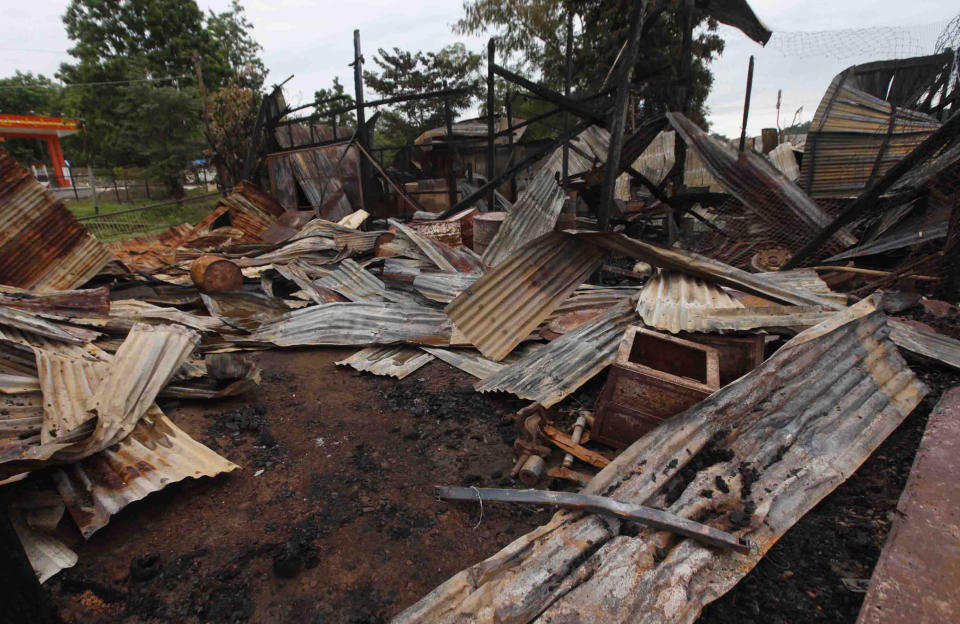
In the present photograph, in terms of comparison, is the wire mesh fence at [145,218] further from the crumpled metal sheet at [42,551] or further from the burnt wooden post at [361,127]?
the crumpled metal sheet at [42,551]

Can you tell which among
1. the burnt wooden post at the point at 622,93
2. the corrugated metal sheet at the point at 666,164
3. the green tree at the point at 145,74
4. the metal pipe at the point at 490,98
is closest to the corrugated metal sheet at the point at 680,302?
the burnt wooden post at the point at 622,93

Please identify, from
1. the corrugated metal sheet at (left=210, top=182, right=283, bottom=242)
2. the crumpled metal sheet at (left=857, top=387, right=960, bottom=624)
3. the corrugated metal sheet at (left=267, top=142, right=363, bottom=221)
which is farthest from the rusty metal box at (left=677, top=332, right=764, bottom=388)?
the corrugated metal sheet at (left=210, top=182, right=283, bottom=242)

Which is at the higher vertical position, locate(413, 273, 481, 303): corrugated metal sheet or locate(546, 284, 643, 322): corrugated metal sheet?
locate(413, 273, 481, 303): corrugated metal sheet

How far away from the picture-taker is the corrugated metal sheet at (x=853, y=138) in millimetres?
6008

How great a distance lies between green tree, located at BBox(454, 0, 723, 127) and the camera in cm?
1688

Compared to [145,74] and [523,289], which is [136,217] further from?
[523,289]

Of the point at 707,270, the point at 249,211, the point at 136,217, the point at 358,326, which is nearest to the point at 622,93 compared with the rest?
the point at 707,270

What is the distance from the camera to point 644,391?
2691 millimetres

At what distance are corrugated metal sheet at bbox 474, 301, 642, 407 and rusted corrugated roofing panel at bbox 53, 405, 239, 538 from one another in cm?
200

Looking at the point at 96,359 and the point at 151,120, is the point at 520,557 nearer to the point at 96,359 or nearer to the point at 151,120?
the point at 96,359

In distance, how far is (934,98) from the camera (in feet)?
25.7

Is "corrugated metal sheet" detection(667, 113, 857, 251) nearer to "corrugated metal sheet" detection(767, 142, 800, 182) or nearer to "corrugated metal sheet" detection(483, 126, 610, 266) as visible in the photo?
"corrugated metal sheet" detection(483, 126, 610, 266)

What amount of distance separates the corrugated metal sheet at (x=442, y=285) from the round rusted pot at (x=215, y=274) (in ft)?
8.51

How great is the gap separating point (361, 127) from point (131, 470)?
7.81 m
